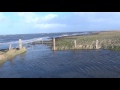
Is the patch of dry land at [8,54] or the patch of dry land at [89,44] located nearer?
the patch of dry land at [8,54]

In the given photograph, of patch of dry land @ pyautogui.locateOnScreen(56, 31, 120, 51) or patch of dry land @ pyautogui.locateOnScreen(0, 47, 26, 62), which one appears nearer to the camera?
patch of dry land @ pyautogui.locateOnScreen(0, 47, 26, 62)

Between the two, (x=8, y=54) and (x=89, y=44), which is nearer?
(x=8, y=54)

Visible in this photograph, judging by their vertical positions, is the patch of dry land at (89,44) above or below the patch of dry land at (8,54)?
above

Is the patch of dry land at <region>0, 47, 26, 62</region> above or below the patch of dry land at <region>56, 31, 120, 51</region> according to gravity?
below

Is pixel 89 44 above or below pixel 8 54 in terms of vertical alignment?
above

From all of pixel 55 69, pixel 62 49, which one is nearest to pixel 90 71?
pixel 55 69
